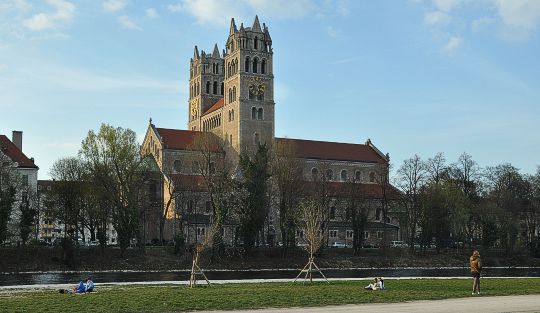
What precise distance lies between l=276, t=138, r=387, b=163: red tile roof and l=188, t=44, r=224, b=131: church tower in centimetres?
2484

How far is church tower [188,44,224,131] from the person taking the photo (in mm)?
145625

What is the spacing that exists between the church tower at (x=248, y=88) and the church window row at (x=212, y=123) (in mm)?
3151

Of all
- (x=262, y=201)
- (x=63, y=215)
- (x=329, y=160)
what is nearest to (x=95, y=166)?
(x=63, y=215)

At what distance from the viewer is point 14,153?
97.8 m

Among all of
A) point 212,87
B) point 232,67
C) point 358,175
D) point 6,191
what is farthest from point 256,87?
point 6,191

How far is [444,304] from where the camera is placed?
2864 centimetres

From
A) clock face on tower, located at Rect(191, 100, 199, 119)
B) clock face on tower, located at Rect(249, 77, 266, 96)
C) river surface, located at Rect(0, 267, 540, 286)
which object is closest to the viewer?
river surface, located at Rect(0, 267, 540, 286)

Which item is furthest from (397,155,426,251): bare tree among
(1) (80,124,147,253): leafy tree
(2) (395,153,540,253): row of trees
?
(1) (80,124,147,253): leafy tree

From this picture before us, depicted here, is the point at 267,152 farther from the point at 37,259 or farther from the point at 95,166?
the point at 37,259

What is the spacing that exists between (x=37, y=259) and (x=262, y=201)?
29801 mm

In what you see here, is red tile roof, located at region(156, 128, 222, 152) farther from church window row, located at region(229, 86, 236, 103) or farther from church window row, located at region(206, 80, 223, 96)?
church window row, located at region(206, 80, 223, 96)

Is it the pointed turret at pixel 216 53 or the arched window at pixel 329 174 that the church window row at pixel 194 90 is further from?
the arched window at pixel 329 174

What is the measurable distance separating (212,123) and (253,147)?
1779 cm

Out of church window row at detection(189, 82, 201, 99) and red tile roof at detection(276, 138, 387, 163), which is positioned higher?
church window row at detection(189, 82, 201, 99)
